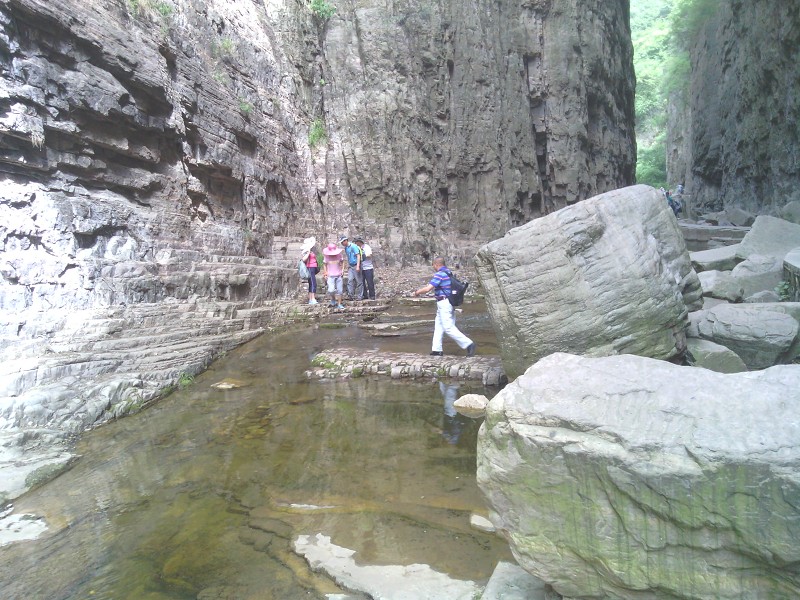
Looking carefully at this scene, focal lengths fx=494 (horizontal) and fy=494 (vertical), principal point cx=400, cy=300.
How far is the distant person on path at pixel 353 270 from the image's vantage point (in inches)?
544

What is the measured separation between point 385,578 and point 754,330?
4.42m

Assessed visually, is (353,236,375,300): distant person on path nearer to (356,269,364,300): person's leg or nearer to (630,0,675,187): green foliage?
(356,269,364,300): person's leg

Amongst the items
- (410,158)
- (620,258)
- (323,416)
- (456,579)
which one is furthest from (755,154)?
(456,579)

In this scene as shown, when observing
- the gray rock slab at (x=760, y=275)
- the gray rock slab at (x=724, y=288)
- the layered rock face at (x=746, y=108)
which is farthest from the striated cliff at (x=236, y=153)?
the gray rock slab at (x=760, y=275)

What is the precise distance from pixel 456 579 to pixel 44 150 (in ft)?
31.8

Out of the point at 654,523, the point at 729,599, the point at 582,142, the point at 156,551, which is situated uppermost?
the point at 582,142

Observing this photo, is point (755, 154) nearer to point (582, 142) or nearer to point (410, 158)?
point (582, 142)

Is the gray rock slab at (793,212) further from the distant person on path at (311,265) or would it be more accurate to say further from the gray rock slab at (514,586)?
the gray rock slab at (514,586)

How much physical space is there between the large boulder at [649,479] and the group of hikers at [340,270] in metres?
10.8

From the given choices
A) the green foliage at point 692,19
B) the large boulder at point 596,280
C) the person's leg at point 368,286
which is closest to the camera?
the large boulder at point 596,280

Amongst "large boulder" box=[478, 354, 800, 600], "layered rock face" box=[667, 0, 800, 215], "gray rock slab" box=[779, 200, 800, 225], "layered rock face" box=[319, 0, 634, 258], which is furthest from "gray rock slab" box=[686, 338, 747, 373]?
"layered rock face" box=[319, 0, 634, 258]

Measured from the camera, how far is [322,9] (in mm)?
19609

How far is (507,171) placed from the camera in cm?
2284

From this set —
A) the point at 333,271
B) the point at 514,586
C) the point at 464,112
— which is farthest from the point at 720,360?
the point at 464,112
